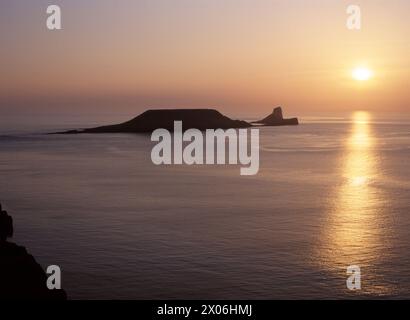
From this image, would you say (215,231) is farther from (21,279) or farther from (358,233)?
(21,279)

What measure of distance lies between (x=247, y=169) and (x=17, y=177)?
3295 cm

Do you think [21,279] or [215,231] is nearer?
[21,279]

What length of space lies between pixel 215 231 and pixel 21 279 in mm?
16976

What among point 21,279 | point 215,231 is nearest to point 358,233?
point 215,231

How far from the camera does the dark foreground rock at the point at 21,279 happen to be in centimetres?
1934

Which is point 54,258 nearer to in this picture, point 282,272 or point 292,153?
point 282,272

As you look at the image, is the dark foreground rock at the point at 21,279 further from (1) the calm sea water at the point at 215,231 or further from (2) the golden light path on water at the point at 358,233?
(2) the golden light path on water at the point at 358,233

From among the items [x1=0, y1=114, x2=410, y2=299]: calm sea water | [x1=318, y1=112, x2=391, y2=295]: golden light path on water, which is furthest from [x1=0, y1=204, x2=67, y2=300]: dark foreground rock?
[x1=318, y1=112, x2=391, y2=295]: golden light path on water

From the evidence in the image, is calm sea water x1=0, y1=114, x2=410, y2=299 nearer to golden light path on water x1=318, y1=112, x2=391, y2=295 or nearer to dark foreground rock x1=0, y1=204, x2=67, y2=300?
golden light path on water x1=318, y1=112, x2=391, y2=295

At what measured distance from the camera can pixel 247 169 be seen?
79000 millimetres

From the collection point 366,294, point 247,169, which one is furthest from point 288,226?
point 247,169

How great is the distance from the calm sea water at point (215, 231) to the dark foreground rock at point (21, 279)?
260 cm

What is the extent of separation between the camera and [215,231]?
35375mm

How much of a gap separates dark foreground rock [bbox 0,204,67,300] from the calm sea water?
2602 millimetres
